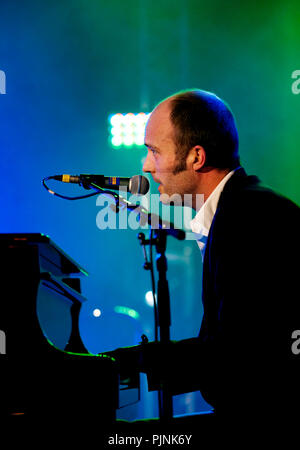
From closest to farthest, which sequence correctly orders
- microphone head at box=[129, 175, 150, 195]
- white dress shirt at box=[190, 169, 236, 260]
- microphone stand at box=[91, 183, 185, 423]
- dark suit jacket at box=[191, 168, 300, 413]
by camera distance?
dark suit jacket at box=[191, 168, 300, 413], microphone stand at box=[91, 183, 185, 423], microphone head at box=[129, 175, 150, 195], white dress shirt at box=[190, 169, 236, 260]

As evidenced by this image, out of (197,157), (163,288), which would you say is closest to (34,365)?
(163,288)

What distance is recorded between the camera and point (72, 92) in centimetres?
584

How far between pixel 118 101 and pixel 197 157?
3.89m

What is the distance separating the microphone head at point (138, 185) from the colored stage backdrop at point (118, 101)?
3.82 m

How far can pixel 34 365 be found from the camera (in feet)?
5.32

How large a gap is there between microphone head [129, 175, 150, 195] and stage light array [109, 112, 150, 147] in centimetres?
387

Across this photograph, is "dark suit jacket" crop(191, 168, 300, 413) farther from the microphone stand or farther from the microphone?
the microphone

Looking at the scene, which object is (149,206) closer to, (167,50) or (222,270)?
(167,50)

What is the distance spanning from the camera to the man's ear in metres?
2.19

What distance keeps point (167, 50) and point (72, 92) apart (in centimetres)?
142

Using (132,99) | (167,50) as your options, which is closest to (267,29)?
(167,50)

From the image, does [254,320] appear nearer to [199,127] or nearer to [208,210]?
[208,210]

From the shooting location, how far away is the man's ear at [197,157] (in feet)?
7.18

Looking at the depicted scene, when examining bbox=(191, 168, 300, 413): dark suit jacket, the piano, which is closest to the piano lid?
the piano
